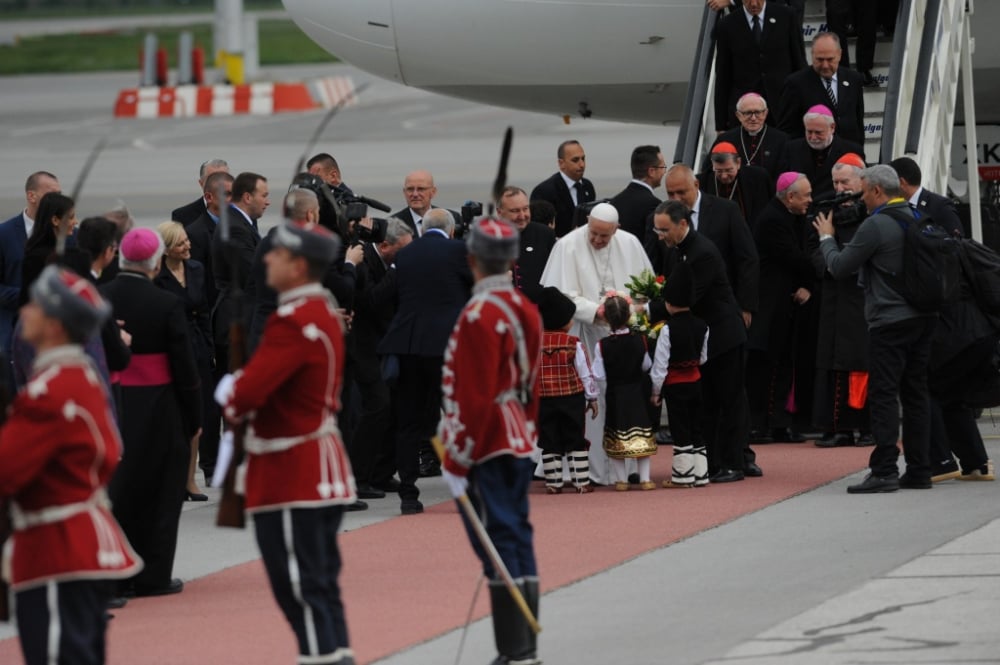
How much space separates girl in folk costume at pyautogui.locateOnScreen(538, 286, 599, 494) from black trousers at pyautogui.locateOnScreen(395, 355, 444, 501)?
0.62 m

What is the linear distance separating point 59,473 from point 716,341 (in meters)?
5.65

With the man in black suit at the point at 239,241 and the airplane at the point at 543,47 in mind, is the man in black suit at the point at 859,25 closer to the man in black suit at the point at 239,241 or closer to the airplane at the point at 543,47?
the airplane at the point at 543,47

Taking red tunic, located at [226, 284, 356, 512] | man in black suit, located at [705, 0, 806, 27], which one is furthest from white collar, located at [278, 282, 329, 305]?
man in black suit, located at [705, 0, 806, 27]

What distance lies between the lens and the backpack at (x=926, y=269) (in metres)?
9.93

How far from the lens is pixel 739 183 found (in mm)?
12242

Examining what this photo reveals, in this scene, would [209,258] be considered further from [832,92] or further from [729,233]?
[832,92]

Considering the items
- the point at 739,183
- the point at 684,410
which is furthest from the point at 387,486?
the point at 739,183

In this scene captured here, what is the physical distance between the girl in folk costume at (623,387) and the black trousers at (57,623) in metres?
5.16

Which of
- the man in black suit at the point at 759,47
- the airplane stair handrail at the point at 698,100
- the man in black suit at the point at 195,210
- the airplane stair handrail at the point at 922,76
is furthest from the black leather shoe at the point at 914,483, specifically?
the man in black suit at the point at 195,210

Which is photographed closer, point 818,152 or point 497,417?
point 497,417

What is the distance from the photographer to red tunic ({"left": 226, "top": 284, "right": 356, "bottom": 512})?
6.15m

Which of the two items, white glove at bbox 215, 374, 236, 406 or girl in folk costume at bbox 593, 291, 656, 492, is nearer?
white glove at bbox 215, 374, 236, 406

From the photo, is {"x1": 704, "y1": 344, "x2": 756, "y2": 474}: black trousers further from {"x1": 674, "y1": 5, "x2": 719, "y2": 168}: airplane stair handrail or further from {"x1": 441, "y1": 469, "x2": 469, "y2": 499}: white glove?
{"x1": 441, "y1": 469, "x2": 469, "y2": 499}: white glove

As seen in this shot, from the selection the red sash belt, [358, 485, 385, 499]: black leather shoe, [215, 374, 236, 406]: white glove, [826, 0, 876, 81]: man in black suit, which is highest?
[826, 0, 876, 81]: man in black suit
